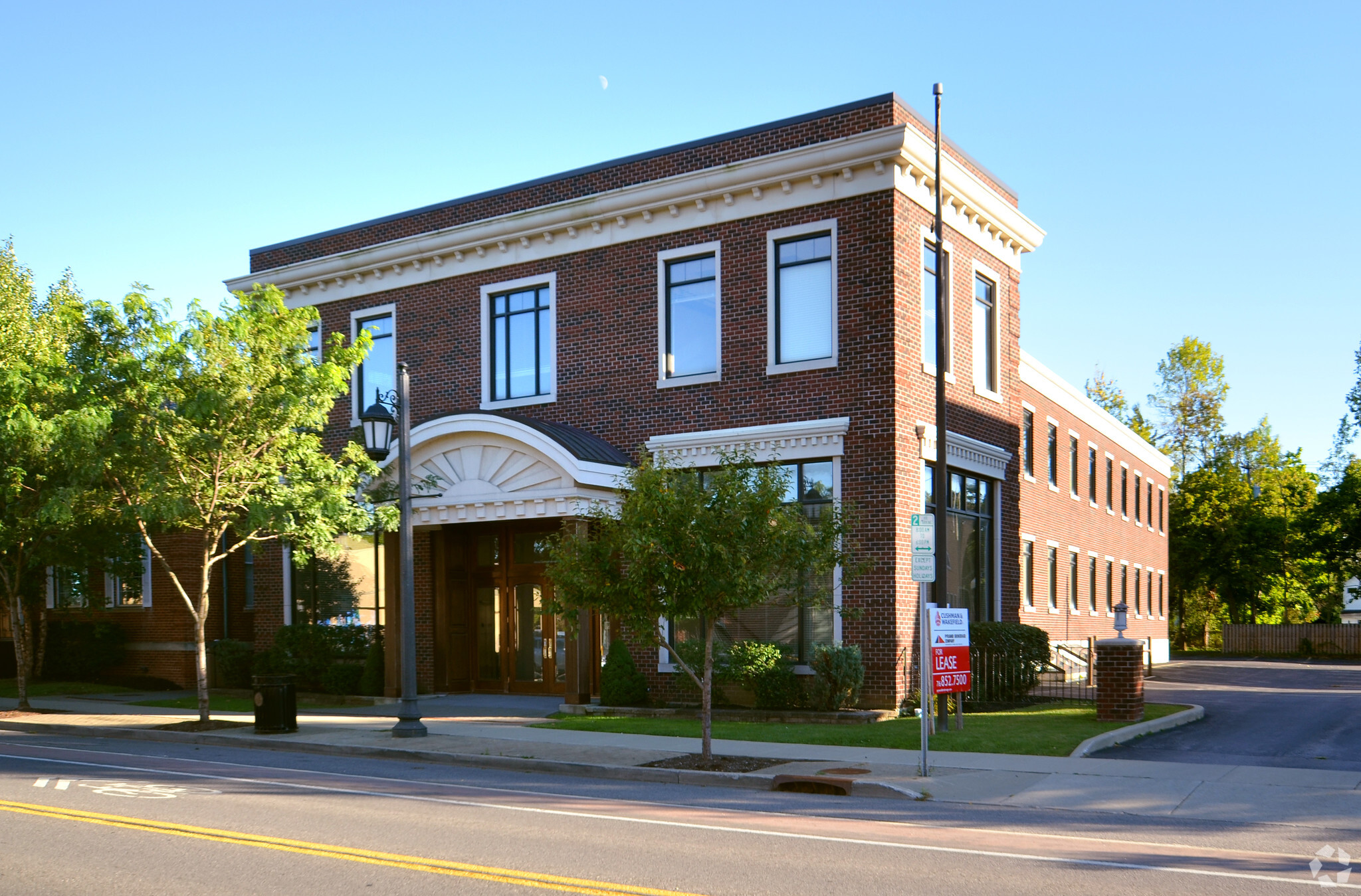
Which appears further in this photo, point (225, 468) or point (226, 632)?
point (226, 632)

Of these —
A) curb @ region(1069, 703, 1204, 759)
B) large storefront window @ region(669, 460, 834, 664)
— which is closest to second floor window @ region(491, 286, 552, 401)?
large storefront window @ region(669, 460, 834, 664)

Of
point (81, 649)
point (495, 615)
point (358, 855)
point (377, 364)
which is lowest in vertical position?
point (81, 649)

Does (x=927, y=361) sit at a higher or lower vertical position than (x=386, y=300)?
lower

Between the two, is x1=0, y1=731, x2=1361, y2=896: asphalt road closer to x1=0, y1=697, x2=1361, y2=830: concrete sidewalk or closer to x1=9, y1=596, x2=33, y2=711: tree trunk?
x1=0, y1=697, x2=1361, y2=830: concrete sidewalk

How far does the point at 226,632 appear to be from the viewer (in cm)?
2708

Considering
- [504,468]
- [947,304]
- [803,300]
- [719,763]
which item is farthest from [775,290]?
[719,763]

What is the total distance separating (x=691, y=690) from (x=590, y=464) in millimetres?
4220

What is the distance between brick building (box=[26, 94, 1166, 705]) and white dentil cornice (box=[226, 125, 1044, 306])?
5cm

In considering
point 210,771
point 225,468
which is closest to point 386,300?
point 225,468

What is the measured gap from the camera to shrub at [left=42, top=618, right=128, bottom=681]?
28828mm

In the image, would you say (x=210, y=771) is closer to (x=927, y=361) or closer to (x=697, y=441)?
(x=697, y=441)

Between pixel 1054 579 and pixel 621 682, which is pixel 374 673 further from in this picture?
pixel 1054 579

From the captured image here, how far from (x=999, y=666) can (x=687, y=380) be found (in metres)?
7.30

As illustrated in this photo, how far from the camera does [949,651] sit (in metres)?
13.9
